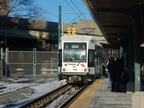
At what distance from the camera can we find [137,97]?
8352 mm

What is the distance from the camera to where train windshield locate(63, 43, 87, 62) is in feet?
66.7

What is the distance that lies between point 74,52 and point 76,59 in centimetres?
47

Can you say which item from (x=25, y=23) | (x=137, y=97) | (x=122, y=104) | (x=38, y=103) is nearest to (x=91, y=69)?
(x=38, y=103)

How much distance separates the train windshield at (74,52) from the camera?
2034cm

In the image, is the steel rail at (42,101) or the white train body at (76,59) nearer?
the steel rail at (42,101)

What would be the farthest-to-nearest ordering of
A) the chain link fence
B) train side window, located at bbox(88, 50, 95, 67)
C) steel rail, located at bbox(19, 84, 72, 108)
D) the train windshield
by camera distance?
the chain link fence
train side window, located at bbox(88, 50, 95, 67)
the train windshield
steel rail, located at bbox(19, 84, 72, 108)

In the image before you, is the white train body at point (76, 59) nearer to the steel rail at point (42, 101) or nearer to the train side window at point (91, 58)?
the train side window at point (91, 58)

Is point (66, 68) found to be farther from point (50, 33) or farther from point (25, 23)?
point (50, 33)

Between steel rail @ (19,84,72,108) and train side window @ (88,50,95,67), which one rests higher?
train side window @ (88,50,95,67)

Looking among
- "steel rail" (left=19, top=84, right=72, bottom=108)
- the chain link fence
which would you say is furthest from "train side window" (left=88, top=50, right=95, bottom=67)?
the chain link fence

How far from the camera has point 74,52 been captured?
2038 centimetres

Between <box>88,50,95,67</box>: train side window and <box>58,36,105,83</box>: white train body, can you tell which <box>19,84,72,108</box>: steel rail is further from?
<box>88,50,95,67</box>: train side window

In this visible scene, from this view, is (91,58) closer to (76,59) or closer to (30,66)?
(76,59)

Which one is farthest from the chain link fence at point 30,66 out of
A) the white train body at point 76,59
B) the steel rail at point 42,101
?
the steel rail at point 42,101
